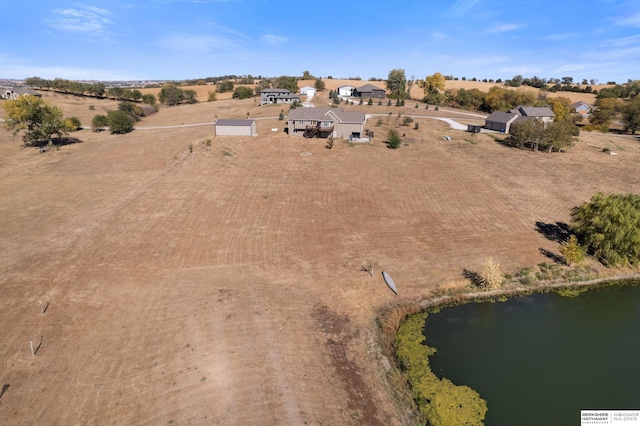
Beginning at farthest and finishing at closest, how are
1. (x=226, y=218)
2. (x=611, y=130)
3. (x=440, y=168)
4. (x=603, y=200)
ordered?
(x=611, y=130), (x=440, y=168), (x=226, y=218), (x=603, y=200)

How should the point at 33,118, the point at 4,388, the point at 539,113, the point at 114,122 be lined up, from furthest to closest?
the point at 539,113
the point at 114,122
the point at 33,118
the point at 4,388

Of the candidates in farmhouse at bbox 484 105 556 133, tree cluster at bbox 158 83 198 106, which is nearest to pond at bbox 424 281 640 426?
farmhouse at bbox 484 105 556 133

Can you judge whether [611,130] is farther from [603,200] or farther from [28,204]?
[28,204]

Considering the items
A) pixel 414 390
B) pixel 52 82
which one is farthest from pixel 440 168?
pixel 52 82

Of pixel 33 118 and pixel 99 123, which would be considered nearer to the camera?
pixel 33 118

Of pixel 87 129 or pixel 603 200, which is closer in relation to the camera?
pixel 603 200

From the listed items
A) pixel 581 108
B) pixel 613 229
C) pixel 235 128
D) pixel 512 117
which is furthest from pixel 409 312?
pixel 581 108

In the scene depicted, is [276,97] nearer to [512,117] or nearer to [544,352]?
[512,117]
